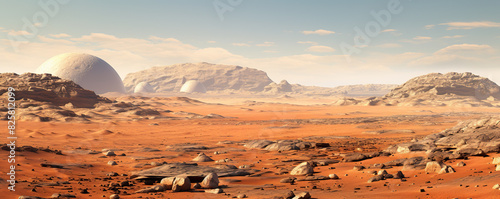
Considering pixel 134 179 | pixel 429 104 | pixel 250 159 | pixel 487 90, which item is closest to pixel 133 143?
pixel 250 159

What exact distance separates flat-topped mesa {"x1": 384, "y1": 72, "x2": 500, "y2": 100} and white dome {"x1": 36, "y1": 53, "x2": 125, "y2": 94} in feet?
231

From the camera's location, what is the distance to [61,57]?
99188mm

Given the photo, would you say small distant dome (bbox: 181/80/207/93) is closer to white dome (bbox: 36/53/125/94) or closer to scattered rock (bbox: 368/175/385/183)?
white dome (bbox: 36/53/125/94)

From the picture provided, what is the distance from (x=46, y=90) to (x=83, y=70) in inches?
1736

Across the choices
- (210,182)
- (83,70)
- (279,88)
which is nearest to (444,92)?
(83,70)

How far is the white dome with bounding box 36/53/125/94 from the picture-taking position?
9412 cm

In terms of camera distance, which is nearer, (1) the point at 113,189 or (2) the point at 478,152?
(1) the point at 113,189

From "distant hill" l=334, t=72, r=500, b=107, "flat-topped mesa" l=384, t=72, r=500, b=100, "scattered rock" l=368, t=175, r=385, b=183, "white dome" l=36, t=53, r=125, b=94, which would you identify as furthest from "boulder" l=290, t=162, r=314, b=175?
"white dome" l=36, t=53, r=125, b=94

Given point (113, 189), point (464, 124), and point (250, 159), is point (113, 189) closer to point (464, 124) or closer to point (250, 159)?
point (250, 159)

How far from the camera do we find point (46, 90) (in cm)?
5372

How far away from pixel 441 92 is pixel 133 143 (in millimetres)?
80339

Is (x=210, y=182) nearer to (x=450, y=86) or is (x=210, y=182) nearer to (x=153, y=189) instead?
(x=153, y=189)

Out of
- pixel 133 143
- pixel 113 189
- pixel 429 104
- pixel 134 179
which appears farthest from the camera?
pixel 429 104

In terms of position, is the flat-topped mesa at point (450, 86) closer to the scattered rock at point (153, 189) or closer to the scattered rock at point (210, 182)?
the scattered rock at point (210, 182)
